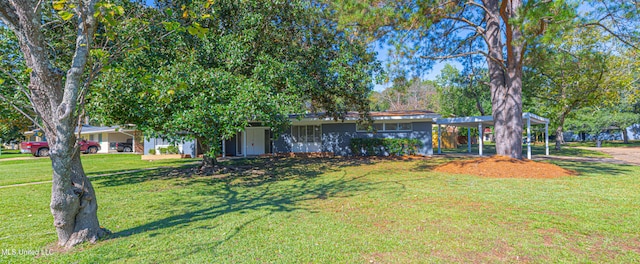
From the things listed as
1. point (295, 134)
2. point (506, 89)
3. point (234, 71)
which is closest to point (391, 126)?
point (295, 134)

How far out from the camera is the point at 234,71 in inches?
378

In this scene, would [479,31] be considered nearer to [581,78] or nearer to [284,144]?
[581,78]

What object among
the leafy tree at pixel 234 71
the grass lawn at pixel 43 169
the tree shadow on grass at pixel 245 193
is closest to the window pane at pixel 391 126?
the leafy tree at pixel 234 71

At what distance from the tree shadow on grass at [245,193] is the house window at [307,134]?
8159 millimetres

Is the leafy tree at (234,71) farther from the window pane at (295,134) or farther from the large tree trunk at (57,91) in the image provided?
the window pane at (295,134)

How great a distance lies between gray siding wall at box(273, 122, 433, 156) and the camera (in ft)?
58.1

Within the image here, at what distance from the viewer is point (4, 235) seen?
178 inches

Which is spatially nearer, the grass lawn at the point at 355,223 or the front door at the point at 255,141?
the grass lawn at the point at 355,223

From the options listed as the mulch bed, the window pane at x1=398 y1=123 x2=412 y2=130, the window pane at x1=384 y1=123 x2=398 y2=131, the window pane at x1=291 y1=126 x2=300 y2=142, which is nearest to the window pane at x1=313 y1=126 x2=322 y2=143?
the window pane at x1=291 y1=126 x2=300 y2=142

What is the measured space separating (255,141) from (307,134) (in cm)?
368

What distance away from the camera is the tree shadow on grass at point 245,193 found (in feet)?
17.0

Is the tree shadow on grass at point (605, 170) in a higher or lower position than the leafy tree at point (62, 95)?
lower

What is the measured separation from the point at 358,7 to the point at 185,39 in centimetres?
535

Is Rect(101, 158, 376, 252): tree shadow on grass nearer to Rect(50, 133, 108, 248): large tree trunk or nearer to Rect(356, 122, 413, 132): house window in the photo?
Rect(50, 133, 108, 248): large tree trunk
